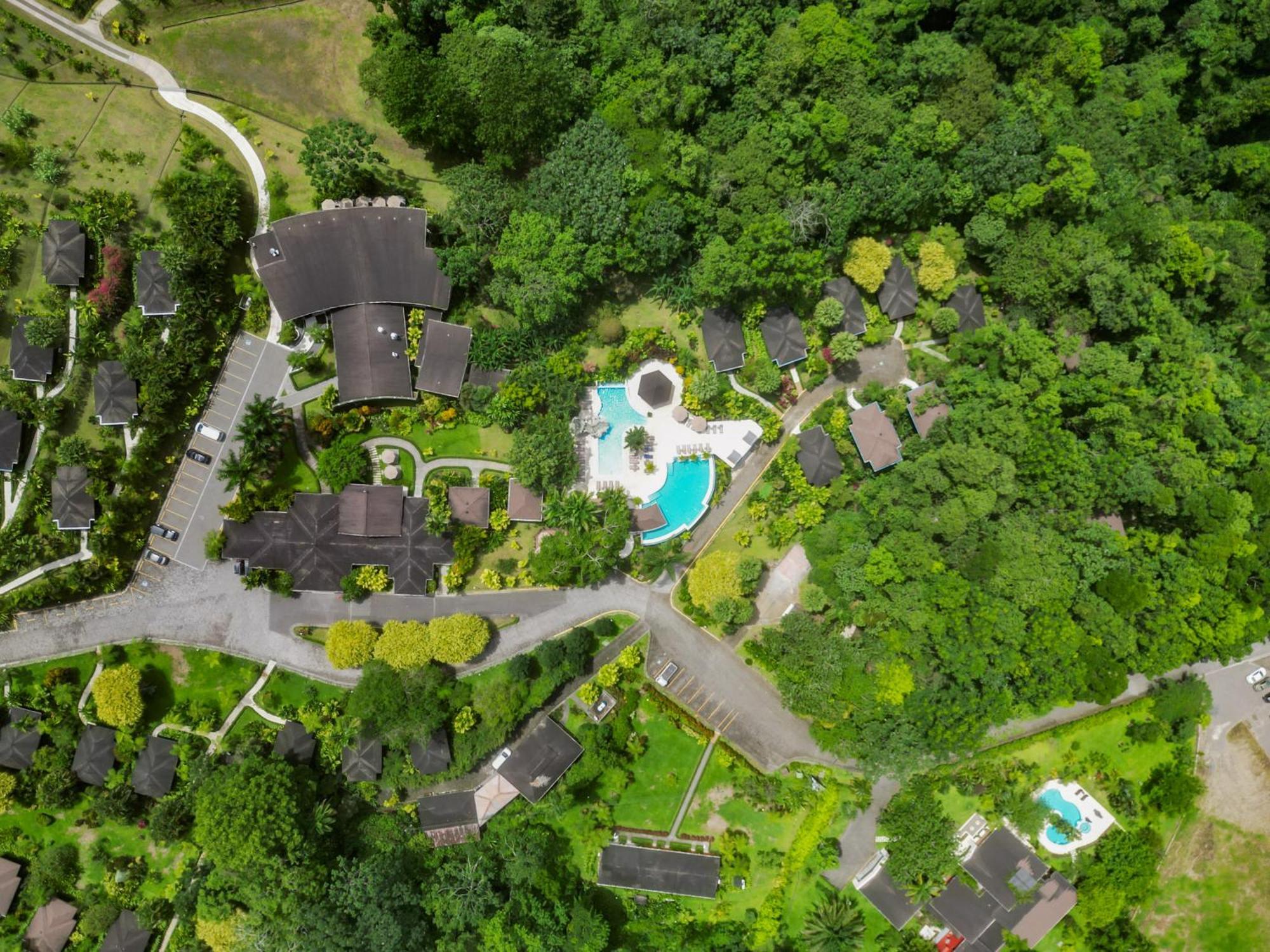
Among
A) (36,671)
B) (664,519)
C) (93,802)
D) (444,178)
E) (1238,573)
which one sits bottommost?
(93,802)

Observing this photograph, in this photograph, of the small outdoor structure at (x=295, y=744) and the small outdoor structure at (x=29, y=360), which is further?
the small outdoor structure at (x=29, y=360)

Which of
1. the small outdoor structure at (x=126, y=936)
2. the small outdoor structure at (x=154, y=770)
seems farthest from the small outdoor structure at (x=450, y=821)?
the small outdoor structure at (x=126, y=936)

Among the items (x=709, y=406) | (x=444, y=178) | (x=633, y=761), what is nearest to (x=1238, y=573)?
(x=709, y=406)

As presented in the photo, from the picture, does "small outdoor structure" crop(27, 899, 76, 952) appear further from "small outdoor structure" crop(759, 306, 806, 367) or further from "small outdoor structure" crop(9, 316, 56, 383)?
"small outdoor structure" crop(759, 306, 806, 367)

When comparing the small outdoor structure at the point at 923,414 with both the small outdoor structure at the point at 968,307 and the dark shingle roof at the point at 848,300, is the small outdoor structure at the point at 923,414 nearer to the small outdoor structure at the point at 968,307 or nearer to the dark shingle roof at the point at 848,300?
the small outdoor structure at the point at 968,307

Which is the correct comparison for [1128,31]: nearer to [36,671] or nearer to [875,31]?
[875,31]

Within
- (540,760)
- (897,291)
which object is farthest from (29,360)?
(897,291)
